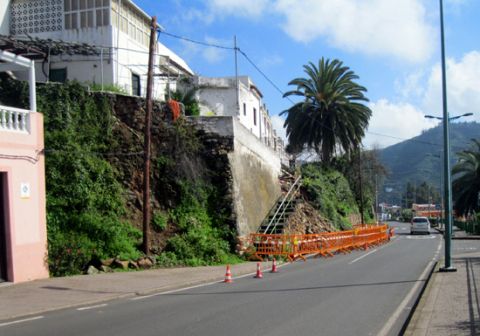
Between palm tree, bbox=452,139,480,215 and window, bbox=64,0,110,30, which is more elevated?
window, bbox=64,0,110,30

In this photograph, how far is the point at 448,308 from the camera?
1005 cm

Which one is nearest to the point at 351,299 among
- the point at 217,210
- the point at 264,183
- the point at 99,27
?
the point at 217,210

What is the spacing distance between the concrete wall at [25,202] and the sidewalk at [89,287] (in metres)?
0.62

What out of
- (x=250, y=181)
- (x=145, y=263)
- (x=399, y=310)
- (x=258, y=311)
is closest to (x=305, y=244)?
(x=250, y=181)

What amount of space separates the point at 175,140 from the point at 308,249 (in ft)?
26.9

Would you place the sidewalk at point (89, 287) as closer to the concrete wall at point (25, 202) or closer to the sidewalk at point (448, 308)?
the concrete wall at point (25, 202)

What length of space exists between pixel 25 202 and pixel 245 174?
13759 millimetres

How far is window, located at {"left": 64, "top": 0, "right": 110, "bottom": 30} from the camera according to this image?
28977 mm

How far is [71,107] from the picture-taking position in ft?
72.4

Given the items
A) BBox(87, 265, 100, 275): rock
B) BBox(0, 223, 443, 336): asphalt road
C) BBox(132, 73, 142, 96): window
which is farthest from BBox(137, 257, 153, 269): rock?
BBox(132, 73, 142, 96): window

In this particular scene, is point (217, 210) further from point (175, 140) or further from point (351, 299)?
point (351, 299)

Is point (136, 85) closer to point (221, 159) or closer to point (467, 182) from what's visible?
point (221, 159)

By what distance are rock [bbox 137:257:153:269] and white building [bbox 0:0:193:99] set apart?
11.7 meters

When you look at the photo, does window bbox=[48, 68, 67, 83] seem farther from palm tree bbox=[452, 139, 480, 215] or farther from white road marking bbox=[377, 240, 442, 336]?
palm tree bbox=[452, 139, 480, 215]
